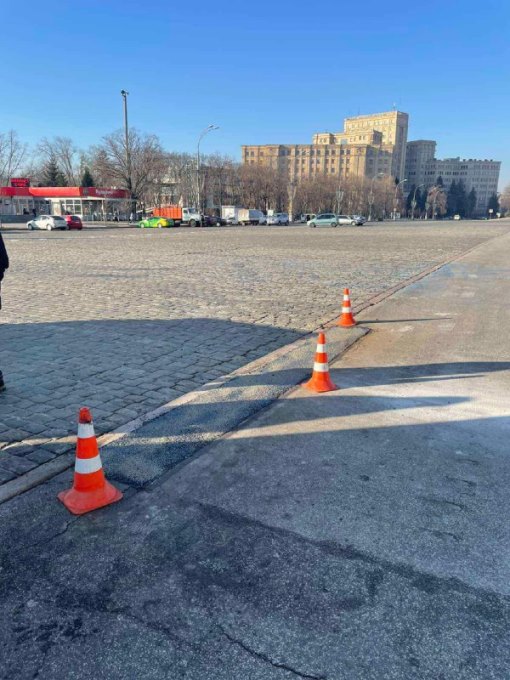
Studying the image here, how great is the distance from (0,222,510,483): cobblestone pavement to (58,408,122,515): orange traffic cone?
0.64m

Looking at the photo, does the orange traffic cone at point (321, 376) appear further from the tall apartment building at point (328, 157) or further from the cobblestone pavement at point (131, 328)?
the tall apartment building at point (328, 157)

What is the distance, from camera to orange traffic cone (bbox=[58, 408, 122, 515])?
3.28 m

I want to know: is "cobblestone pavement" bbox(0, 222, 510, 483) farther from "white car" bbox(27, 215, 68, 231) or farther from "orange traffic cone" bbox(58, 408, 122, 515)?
"white car" bbox(27, 215, 68, 231)

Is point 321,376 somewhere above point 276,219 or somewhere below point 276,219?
below

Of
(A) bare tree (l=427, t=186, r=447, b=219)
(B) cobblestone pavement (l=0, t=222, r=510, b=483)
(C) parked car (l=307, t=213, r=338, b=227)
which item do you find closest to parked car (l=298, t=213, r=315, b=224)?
(C) parked car (l=307, t=213, r=338, b=227)

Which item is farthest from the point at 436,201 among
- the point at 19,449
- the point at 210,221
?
the point at 19,449

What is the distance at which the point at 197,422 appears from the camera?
15.1ft

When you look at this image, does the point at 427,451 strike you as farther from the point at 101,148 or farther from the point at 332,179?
the point at 332,179

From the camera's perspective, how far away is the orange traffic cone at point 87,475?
3.28 m

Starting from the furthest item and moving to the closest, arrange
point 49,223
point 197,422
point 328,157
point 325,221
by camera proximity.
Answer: point 328,157 < point 325,221 < point 49,223 < point 197,422

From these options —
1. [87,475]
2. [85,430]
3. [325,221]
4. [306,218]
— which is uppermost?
[306,218]

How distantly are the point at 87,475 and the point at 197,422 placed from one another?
1.42 m

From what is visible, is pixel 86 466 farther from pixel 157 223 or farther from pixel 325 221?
pixel 325 221

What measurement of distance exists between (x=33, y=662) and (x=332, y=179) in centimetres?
12829
